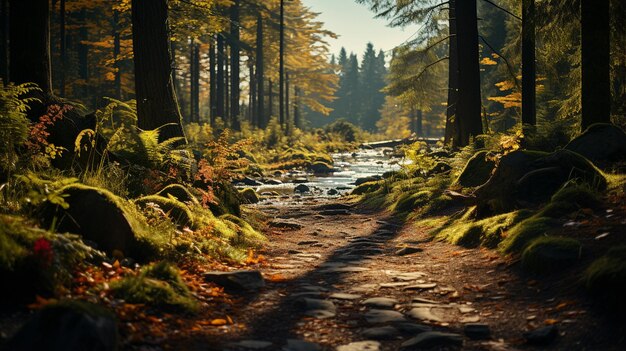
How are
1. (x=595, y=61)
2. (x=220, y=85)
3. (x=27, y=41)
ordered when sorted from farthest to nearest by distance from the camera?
(x=220, y=85), (x=595, y=61), (x=27, y=41)

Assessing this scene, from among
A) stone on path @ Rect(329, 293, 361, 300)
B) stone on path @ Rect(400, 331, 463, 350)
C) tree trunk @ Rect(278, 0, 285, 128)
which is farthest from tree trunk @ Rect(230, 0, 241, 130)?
stone on path @ Rect(400, 331, 463, 350)

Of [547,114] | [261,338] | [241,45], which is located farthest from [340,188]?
[241,45]

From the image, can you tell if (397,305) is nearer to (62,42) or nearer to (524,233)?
(524,233)

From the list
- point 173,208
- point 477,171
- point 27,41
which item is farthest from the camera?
point 477,171

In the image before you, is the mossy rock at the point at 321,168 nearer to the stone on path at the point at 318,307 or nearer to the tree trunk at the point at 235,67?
the tree trunk at the point at 235,67

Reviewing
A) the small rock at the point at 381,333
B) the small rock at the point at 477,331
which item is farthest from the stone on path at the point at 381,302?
the small rock at the point at 477,331

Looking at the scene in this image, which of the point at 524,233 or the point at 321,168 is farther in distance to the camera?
the point at 321,168

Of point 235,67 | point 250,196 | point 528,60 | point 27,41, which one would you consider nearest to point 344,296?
point 27,41

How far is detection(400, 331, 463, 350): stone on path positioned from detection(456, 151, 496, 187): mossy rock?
7.83 metres

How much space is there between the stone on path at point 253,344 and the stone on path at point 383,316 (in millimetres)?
1064

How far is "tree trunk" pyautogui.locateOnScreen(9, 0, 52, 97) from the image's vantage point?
890 cm

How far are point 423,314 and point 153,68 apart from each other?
26.3ft

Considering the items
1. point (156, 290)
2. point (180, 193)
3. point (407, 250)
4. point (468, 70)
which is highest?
point (468, 70)

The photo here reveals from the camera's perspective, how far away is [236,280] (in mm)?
6094
